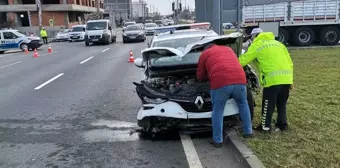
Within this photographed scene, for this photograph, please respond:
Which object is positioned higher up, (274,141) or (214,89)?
(214,89)

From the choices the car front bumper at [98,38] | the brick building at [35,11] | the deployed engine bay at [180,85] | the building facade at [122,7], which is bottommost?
the deployed engine bay at [180,85]

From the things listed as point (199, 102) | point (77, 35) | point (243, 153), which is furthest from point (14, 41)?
point (243, 153)

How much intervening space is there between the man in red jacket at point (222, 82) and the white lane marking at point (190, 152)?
14.1 inches

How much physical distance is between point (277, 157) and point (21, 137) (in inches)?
161

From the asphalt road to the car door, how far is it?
15.7 meters

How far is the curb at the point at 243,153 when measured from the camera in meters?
A: 4.00

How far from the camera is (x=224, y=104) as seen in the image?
4730 mm

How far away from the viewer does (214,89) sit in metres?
4.63

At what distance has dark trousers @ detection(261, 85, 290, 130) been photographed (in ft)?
16.4

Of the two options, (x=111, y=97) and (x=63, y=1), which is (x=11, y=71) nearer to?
(x=111, y=97)

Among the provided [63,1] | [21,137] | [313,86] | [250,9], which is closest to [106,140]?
[21,137]

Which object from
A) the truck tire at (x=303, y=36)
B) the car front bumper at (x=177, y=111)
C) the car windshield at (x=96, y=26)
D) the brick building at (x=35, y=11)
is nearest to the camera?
the car front bumper at (x=177, y=111)

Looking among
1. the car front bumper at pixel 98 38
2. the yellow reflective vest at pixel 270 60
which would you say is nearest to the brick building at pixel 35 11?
the car front bumper at pixel 98 38

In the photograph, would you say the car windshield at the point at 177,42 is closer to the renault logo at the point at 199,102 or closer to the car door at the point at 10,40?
the renault logo at the point at 199,102
